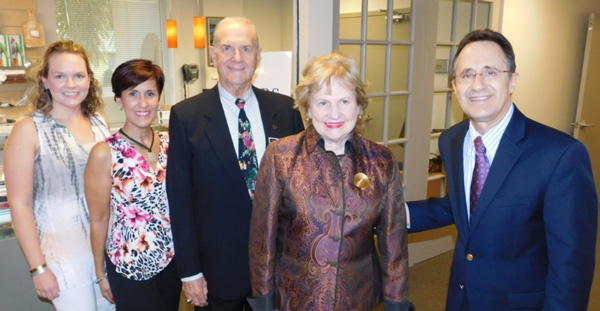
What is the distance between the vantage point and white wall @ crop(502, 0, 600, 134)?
4.36 m

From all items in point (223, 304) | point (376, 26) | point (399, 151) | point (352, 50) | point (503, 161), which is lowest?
point (223, 304)

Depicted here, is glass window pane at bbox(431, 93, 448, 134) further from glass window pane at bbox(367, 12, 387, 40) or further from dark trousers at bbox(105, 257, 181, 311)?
dark trousers at bbox(105, 257, 181, 311)

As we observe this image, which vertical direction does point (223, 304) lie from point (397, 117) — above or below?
below

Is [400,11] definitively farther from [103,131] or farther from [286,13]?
[286,13]

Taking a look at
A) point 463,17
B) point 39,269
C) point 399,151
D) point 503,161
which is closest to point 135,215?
point 39,269

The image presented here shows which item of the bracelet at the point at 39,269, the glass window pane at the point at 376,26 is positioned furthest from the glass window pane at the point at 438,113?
the bracelet at the point at 39,269

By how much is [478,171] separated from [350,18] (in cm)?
164

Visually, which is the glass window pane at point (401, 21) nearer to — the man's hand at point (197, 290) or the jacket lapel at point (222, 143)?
the jacket lapel at point (222, 143)

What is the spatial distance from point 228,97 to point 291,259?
67 centimetres

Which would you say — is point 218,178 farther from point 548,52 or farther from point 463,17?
point 548,52

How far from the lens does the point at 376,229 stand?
142cm

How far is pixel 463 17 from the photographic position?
342 centimetres

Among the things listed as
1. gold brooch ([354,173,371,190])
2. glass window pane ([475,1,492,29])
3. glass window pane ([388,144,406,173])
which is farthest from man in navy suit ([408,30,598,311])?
glass window pane ([475,1,492,29])

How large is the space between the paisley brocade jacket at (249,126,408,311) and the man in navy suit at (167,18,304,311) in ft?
0.73
